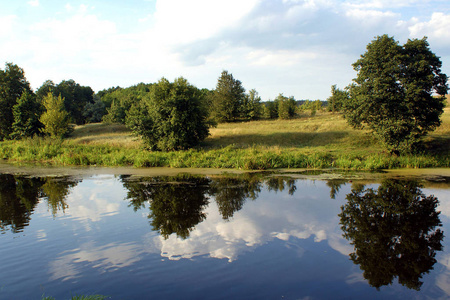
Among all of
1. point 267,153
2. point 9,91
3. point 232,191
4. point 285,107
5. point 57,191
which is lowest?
point 232,191

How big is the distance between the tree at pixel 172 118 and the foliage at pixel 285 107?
2386cm

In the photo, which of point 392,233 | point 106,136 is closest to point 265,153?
point 392,233

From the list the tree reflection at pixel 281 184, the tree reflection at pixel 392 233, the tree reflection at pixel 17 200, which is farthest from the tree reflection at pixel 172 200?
the tree reflection at pixel 392 233

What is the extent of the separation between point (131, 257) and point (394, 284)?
5.67 metres

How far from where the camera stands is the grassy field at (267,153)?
2108cm

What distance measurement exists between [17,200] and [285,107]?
136 feet

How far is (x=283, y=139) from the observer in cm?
3031

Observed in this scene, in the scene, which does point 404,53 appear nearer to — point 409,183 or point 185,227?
point 409,183

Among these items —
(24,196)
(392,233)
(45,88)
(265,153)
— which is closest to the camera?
(392,233)

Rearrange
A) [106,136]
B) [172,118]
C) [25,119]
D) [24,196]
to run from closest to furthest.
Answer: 1. [24,196]
2. [172,118]
3. [106,136]
4. [25,119]

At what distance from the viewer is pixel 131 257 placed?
288 inches

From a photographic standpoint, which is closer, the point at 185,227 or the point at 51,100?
the point at 185,227

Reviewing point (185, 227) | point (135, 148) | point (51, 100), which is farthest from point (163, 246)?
point (51, 100)

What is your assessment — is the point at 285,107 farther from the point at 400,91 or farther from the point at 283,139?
the point at 400,91
